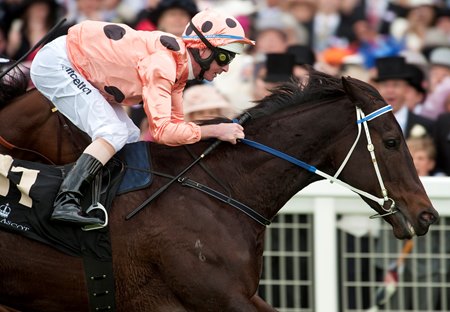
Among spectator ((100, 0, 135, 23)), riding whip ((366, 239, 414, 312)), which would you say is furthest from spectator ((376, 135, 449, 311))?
spectator ((100, 0, 135, 23))

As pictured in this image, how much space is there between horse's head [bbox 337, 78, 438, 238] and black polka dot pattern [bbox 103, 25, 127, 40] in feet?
3.93

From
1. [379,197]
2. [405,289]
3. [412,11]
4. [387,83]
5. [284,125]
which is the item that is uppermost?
[412,11]

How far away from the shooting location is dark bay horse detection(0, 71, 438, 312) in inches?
222

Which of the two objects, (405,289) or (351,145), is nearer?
(351,145)

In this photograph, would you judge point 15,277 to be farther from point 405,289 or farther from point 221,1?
point 221,1

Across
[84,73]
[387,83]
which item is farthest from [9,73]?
[387,83]

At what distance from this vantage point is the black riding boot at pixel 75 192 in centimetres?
550

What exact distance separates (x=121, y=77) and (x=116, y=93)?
0.10 metres

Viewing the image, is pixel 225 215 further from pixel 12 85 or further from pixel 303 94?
pixel 12 85

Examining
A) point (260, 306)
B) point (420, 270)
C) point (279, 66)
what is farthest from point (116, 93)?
point (279, 66)

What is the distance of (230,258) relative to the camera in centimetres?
565

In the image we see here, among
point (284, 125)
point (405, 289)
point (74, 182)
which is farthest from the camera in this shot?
point (405, 289)

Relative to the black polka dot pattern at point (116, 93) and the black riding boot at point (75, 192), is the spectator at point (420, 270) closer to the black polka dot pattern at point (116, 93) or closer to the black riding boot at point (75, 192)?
the black polka dot pattern at point (116, 93)

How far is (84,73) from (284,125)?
1094 mm
